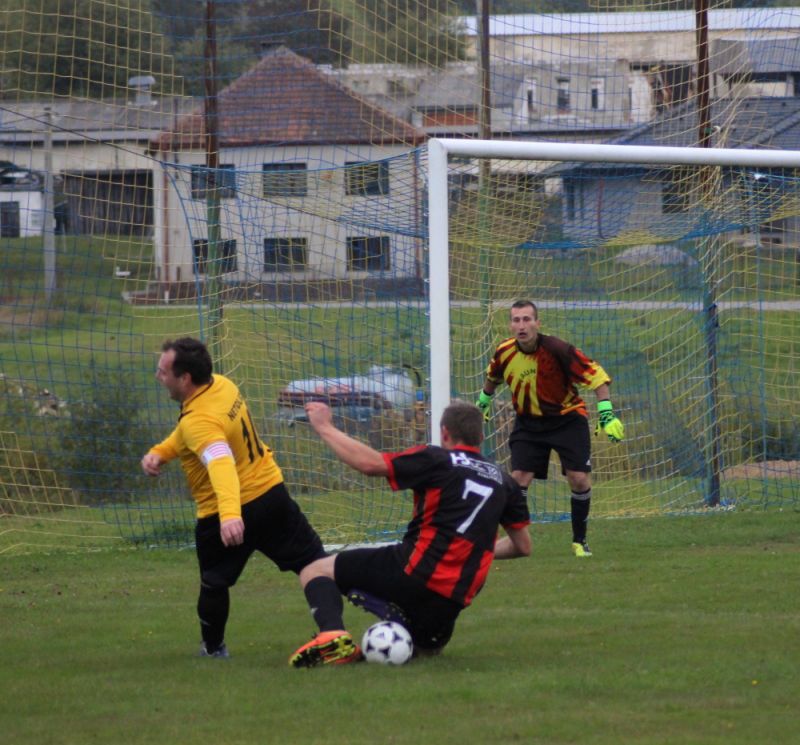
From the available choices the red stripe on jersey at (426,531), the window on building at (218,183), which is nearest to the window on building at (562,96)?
the window on building at (218,183)

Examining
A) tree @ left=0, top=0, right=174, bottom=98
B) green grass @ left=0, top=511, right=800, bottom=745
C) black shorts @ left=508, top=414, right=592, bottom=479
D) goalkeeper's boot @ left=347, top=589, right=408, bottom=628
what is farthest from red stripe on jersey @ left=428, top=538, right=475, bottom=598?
tree @ left=0, top=0, right=174, bottom=98

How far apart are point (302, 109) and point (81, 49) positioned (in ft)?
9.59

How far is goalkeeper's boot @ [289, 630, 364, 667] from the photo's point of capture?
6.26 metres

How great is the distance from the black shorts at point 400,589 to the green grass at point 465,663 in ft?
0.50

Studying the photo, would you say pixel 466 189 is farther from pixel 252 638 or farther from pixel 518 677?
pixel 518 677

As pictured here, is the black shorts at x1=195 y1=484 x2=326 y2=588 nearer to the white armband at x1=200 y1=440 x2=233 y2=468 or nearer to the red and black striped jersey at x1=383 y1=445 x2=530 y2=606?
the white armband at x1=200 y1=440 x2=233 y2=468

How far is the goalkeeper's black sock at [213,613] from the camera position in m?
6.59

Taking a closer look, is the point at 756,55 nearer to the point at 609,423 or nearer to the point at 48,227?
Result: the point at 609,423

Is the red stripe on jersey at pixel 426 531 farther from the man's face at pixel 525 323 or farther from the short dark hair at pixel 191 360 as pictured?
the man's face at pixel 525 323

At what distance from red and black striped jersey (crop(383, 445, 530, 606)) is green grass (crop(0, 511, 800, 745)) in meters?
0.45

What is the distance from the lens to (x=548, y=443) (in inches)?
397

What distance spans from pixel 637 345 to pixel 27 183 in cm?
687

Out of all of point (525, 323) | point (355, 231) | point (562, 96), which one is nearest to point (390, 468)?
point (525, 323)

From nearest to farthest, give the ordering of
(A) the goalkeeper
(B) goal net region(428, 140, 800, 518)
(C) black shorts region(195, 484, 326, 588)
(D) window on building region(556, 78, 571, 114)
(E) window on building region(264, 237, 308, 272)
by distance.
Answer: (C) black shorts region(195, 484, 326, 588)
(A) the goalkeeper
(E) window on building region(264, 237, 308, 272)
(B) goal net region(428, 140, 800, 518)
(D) window on building region(556, 78, 571, 114)
